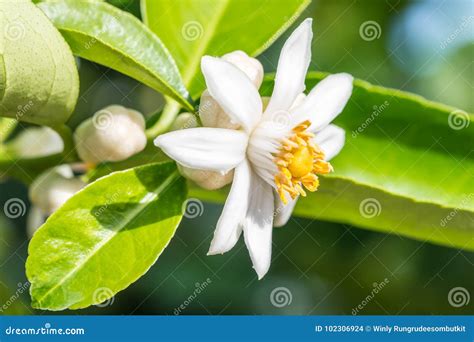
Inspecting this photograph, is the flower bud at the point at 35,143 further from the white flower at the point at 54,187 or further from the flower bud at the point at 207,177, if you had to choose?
the flower bud at the point at 207,177

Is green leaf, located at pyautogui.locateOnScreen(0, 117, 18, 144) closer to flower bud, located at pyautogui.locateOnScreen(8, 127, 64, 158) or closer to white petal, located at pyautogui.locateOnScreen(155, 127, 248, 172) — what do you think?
flower bud, located at pyautogui.locateOnScreen(8, 127, 64, 158)

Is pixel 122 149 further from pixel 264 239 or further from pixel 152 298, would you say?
pixel 152 298

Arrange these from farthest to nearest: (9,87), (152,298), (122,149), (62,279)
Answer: (152,298) < (122,149) < (62,279) < (9,87)

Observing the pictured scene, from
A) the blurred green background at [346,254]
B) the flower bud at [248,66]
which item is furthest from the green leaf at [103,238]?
the blurred green background at [346,254]

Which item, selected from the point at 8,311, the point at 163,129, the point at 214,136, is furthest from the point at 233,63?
the point at 8,311

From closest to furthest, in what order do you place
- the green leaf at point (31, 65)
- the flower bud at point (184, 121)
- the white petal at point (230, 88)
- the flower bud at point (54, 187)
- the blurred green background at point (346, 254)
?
the green leaf at point (31, 65)
the white petal at point (230, 88)
the flower bud at point (184, 121)
the flower bud at point (54, 187)
the blurred green background at point (346, 254)

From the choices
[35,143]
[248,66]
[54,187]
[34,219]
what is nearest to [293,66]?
[248,66]
